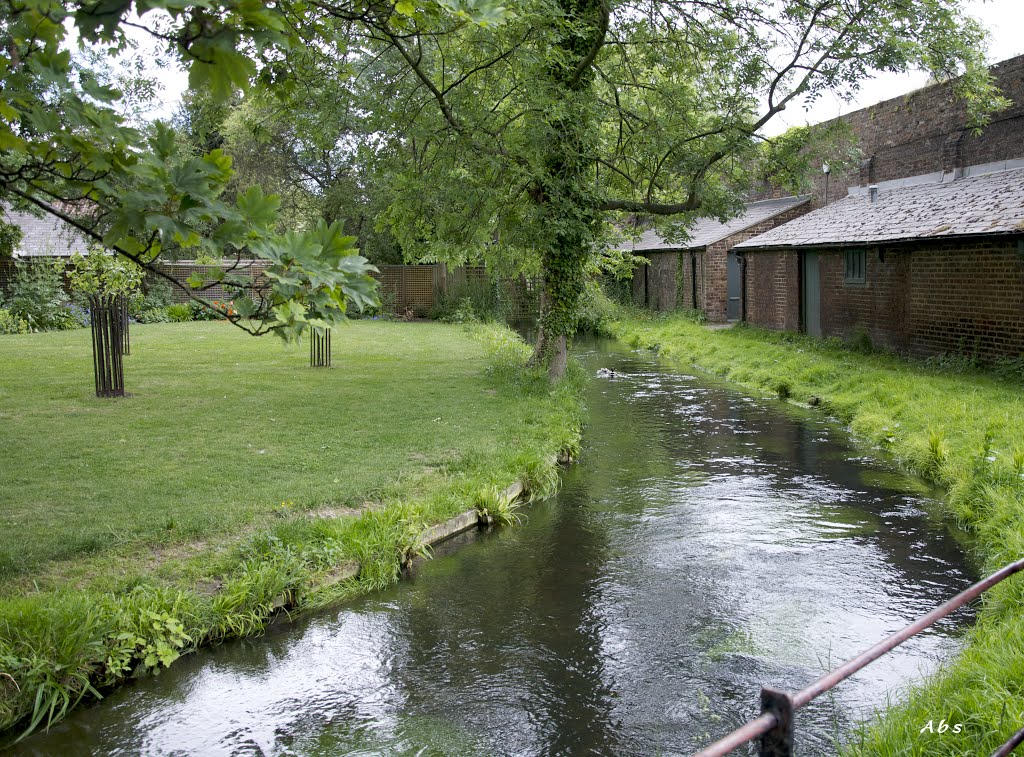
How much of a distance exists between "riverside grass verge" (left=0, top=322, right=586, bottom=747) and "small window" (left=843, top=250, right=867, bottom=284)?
734cm

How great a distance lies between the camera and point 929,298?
53.7ft

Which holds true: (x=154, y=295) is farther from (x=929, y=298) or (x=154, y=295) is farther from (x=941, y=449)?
(x=941, y=449)

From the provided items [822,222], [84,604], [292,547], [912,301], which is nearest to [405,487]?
[292,547]

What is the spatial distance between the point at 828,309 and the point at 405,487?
15.2m

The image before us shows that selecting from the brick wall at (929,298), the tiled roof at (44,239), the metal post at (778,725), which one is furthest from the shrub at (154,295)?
the metal post at (778,725)

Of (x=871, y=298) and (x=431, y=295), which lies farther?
(x=431, y=295)

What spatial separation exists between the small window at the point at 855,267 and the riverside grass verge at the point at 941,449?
151 centimetres

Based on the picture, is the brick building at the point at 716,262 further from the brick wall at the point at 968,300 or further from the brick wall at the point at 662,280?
the brick wall at the point at 968,300

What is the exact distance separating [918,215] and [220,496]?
15.2 m

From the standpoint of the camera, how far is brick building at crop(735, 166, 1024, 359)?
14.4m

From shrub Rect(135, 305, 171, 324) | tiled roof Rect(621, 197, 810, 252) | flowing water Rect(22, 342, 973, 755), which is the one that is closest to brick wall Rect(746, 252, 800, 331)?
tiled roof Rect(621, 197, 810, 252)

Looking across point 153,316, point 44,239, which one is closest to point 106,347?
point 153,316

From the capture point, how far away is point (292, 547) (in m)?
6.64

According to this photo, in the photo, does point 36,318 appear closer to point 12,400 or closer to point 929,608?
point 12,400
